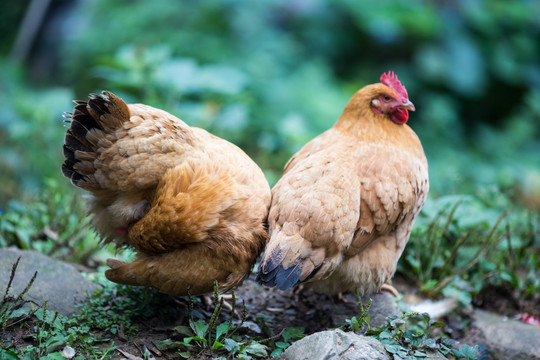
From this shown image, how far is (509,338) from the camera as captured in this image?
11.9 ft

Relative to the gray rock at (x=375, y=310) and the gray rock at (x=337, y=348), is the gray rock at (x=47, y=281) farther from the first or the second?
the gray rock at (x=375, y=310)

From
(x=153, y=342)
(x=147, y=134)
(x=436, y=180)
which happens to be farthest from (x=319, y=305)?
(x=436, y=180)

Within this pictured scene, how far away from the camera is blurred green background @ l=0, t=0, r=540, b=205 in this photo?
6.75 metres

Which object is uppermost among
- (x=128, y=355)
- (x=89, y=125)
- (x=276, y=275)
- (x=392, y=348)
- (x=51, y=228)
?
(x=89, y=125)

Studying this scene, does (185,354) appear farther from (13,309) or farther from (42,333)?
(13,309)

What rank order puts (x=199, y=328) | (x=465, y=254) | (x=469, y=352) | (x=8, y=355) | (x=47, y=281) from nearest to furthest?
(x=8, y=355), (x=469, y=352), (x=199, y=328), (x=47, y=281), (x=465, y=254)

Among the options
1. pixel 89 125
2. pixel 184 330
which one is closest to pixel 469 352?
pixel 184 330

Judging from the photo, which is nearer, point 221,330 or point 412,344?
Answer: point 412,344

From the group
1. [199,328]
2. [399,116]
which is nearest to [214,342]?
[199,328]

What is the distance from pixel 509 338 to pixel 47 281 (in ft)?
10.5

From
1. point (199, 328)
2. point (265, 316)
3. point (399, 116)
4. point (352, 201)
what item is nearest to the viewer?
point (199, 328)

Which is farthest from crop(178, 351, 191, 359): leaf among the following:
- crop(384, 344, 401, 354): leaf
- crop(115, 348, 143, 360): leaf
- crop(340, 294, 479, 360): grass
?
crop(384, 344, 401, 354): leaf

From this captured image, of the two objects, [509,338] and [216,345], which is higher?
[509,338]

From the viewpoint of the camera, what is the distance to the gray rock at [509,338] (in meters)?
3.50
